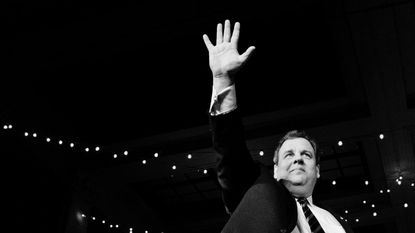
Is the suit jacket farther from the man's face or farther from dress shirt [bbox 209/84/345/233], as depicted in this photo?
the man's face

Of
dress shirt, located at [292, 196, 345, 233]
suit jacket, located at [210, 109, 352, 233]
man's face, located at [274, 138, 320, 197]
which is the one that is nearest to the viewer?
suit jacket, located at [210, 109, 352, 233]

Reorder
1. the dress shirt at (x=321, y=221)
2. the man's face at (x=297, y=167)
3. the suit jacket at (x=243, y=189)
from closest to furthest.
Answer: the suit jacket at (x=243, y=189)
the dress shirt at (x=321, y=221)
the man's face at (x=297, y=167)

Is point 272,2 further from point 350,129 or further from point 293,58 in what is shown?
point 350,129

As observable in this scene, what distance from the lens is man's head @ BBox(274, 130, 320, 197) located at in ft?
5.57

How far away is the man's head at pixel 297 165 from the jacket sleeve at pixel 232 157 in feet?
1.14

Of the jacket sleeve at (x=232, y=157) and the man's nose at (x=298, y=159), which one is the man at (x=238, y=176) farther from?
the man's nose at (x=298, y=159)

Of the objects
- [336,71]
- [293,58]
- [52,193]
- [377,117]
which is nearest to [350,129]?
[377,117]

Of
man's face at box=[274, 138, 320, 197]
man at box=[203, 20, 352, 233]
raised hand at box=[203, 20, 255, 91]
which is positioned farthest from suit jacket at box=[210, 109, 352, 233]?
man's face at box=[274, 138, 320, 197]

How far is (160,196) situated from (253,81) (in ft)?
14.0

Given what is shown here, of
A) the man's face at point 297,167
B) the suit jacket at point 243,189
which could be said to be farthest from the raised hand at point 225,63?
the man's face at point 297,167

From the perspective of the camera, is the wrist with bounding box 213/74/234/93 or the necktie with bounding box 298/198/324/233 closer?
the wrist with bounding box 213/74/234/93

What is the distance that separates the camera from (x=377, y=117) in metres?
6.88

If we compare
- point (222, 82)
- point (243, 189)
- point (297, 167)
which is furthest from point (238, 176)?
point (297, 167)

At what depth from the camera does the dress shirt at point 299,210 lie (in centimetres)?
138
